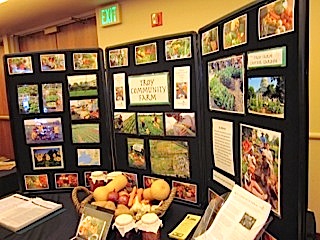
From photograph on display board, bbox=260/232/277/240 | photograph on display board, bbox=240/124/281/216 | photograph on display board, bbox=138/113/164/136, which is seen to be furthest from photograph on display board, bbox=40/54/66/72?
photograph on display board, bbox=260/232/277/240

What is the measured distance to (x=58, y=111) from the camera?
6.16 ft

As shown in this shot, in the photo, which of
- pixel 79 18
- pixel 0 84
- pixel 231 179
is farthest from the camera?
pixel 0 84

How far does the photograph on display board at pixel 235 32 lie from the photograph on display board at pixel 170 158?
59 cm

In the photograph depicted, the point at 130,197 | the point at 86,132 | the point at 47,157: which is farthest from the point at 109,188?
the point at 47,157

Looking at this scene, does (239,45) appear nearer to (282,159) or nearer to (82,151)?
(282,159)

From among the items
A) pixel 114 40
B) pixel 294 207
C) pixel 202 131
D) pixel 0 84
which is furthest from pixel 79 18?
pixel 294 207

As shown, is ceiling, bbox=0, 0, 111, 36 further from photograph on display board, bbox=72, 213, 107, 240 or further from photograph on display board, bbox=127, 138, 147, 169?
photograph on display board, bbox=72, 213, 107, 240

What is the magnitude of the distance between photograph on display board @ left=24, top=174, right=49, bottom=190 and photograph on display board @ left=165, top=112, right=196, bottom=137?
3.14 feet

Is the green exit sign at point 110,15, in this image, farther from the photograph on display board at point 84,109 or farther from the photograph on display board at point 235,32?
the photograph on display board at point 235,32

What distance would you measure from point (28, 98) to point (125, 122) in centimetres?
69

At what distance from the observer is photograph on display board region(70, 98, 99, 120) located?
6.10ft

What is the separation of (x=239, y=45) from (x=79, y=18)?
→ 326cm

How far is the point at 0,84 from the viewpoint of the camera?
5078 mm

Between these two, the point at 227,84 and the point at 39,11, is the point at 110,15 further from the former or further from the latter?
the point at 227,84
